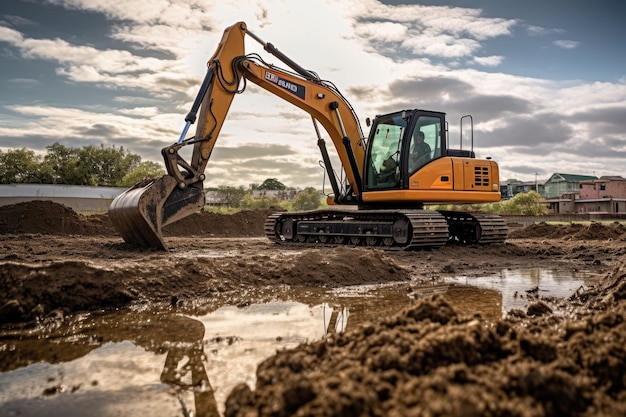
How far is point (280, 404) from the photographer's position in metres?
2.25

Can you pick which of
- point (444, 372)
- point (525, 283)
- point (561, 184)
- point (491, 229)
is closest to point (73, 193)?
point (491, 229)

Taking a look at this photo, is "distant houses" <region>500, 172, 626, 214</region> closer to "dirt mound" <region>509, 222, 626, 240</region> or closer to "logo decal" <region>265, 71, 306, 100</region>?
"dirt mound" <region>509, 222, 626, 240</region>

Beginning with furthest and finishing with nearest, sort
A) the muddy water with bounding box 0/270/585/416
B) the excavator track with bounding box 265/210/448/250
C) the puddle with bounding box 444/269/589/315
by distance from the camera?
the excavator track with bounding box 265/210/448/250, the puddle with bounding box 444/269/589/315, the muddy water with bounding box 0/270/585/416

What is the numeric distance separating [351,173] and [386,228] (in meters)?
2.00

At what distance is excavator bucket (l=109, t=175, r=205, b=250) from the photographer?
10.1 metres

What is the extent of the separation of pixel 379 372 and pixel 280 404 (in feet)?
1.60

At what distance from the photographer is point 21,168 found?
139 feet

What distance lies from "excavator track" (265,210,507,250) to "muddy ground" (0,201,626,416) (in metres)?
3.65

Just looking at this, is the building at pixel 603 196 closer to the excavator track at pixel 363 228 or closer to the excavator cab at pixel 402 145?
the excavator track at pixel 363 228

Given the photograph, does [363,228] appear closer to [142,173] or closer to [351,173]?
[351,173]

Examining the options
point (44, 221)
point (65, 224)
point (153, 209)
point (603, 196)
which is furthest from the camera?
point (603, 196)

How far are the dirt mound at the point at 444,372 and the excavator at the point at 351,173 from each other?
7.88 meters

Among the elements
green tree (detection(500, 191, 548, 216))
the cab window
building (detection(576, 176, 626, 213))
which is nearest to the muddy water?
the cab window

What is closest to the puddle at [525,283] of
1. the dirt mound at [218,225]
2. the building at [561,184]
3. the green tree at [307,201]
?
the dirt mound at [218,225]
